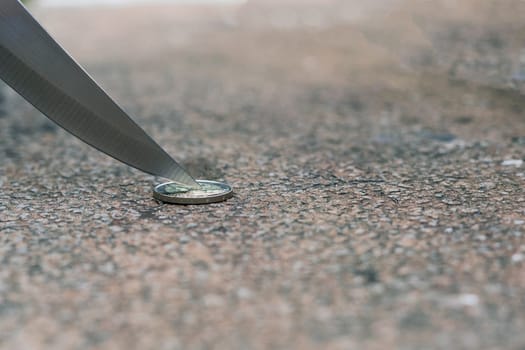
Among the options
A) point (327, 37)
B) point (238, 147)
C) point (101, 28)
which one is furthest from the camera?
point (101, 28)

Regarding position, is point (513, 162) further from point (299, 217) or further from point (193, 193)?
point (193, 193)

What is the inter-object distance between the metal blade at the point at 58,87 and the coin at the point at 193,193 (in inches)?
5.4

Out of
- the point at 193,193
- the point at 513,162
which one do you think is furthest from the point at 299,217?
the point at 513,162

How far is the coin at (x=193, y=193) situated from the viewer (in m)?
1.60

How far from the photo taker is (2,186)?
72.7 inches

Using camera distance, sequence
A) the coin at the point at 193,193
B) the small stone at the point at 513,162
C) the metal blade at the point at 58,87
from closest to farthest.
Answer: the metal blade at the point at 58,87 < the coin at the point at 193,193 < the small stone at the point at 513,162

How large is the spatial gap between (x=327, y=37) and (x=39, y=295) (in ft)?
14.4

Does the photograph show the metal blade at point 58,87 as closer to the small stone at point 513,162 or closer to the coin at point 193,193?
the coin at point 193,193

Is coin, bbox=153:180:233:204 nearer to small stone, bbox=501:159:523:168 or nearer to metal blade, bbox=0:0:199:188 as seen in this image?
metal blade, bbox=0:0:199:188

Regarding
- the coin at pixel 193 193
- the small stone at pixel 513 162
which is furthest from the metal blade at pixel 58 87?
the small stone at pixel 513 162

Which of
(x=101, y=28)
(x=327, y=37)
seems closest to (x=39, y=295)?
(x=327, y=37)

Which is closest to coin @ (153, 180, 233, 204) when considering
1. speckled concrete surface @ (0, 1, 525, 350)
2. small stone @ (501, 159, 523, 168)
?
speckled concrete surface @ (0, 1, 525, 350)

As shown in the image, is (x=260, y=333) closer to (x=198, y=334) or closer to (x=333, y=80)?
(x=198, y=334)

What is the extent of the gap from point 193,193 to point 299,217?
1.00ft
